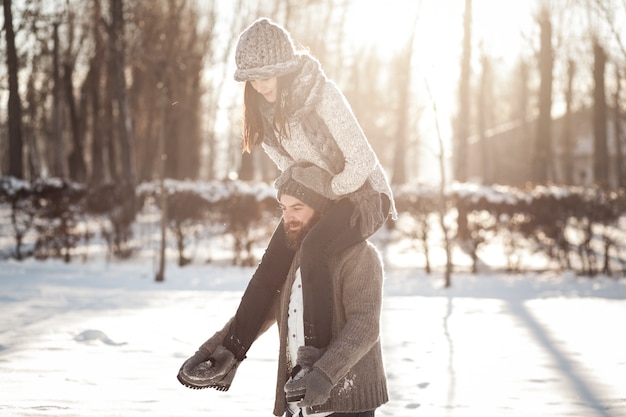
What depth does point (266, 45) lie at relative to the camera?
2.66 m

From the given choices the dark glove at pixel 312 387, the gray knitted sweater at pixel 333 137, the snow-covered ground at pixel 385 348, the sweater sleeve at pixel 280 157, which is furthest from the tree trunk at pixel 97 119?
the dark glove at pixel 312 387

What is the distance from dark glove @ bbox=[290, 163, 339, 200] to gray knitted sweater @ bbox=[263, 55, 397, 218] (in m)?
0.02

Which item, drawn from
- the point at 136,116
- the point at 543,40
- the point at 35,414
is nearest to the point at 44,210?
the point at 35,414

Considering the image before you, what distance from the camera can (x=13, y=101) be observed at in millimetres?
17750

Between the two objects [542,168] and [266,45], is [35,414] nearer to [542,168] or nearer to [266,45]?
[266,45]

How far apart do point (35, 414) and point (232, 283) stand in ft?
24.7

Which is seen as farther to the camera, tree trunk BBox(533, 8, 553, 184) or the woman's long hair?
tree trunk BBox(533, 8, 553, 184)

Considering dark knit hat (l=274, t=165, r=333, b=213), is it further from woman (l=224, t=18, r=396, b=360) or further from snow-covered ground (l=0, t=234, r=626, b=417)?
snow-covered ground (l=0, t=234, r=626, b=417)

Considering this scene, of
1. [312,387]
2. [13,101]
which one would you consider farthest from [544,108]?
[312,387]

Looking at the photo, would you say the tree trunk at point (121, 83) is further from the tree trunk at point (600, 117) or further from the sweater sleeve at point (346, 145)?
the tree trunk at point (600, 117)

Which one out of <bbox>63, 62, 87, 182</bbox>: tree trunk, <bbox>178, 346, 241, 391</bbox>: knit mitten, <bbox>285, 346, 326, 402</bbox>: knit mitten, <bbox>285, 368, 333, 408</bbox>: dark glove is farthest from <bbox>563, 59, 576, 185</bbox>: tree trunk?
<bbox>285, 368, 333, 408</bbox>: dark glove

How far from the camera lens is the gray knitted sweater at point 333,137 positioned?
2.63m

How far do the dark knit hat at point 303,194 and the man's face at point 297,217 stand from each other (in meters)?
0.02

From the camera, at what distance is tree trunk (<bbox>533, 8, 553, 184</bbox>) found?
21672mm
